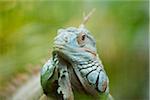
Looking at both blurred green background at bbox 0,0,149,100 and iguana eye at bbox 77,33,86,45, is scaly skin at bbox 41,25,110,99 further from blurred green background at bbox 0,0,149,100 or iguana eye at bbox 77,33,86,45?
blurred green background at bbox 0,0,149,100

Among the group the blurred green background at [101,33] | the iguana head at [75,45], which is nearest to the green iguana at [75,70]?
the iguana head at [75,45]

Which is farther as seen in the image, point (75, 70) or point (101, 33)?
point (101, 33)

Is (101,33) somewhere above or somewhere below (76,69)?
above

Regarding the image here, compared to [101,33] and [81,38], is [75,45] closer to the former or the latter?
[81,38]

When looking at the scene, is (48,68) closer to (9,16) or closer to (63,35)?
(63,35)

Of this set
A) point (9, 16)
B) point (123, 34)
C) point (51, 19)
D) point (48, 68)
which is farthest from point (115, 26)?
point (48, 68)

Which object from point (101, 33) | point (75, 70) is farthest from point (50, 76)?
point (101, 33)
